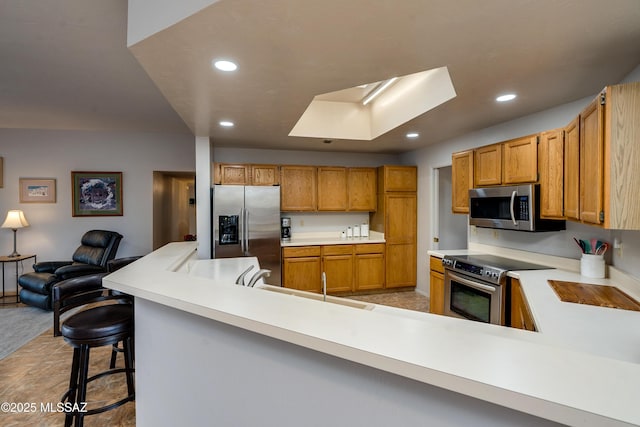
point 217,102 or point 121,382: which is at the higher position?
point 217,102

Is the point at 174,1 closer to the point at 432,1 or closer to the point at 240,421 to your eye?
the point at 432,1

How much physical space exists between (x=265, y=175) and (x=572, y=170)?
12.0ft

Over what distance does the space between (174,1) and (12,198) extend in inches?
217

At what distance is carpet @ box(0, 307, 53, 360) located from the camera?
10.3 ft

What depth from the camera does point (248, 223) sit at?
13.7ft

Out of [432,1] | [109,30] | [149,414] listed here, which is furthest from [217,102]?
[149,414]

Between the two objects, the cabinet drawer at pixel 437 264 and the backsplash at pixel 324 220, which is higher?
the backsplash at pixel 324 220

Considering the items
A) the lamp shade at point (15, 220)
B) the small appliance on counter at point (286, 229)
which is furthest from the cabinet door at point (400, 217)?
the lamp shade at point (15, 220)

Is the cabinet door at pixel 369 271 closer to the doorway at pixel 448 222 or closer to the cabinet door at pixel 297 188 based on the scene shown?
the doorway at pixel 448 222

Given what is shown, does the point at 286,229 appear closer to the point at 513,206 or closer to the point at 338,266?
the point at 338,266

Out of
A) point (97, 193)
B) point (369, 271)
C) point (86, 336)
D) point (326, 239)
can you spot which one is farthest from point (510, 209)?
point (97, 193)

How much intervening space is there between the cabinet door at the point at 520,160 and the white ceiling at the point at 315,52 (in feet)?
1.15

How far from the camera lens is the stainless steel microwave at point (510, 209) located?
264 centimetres

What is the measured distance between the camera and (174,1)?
1.44m
